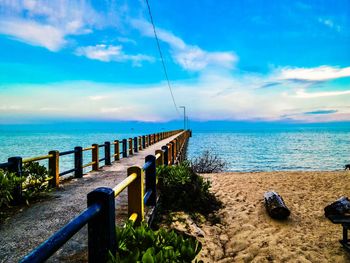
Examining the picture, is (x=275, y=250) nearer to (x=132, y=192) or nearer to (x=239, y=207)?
(x=239, y=207)

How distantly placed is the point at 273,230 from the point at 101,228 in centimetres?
650

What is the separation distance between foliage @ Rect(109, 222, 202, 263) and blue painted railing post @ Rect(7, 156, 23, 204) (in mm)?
4209

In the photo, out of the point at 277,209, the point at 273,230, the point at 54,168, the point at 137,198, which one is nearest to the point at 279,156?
the point at 277,209

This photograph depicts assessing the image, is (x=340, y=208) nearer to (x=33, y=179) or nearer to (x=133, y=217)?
(x=133, y=217)

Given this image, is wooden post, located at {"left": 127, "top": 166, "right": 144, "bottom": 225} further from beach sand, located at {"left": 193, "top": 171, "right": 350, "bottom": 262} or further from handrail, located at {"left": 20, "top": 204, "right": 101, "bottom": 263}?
beach sand, located at {"left": 193, "top": 171, "right": 350, "bottom": 262}

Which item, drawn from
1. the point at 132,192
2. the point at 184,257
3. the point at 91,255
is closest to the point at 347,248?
the point at 132,192

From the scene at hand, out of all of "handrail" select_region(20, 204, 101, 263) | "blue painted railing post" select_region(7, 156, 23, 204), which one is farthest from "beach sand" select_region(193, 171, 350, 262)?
"handrail" select_region(20, 204, 101, 263)

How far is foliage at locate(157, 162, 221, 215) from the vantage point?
8.17 metres

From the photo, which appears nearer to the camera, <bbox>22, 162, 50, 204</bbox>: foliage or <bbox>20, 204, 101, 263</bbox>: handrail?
<bbox>20, 204, 101, 263</bbox>: handrail

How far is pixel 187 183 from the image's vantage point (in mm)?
8859

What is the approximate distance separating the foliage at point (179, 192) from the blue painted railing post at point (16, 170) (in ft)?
10.7

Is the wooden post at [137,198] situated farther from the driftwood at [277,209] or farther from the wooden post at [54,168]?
the driftwood at [277,209]

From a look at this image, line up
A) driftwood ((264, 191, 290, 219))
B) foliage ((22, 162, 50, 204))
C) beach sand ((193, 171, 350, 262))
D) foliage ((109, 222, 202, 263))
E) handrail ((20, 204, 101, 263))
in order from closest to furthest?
handrail ((20, 204, 101, 263)) < foliage ((109, 222, 202, 263)) < beach sand ((193, 171, 350, 262)) < foliage ((22, 162, 50, 204)) < driftwood ((264, 191, 290, 219))

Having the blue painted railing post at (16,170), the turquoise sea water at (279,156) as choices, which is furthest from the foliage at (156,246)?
the turquoise sea water at (279,156)
